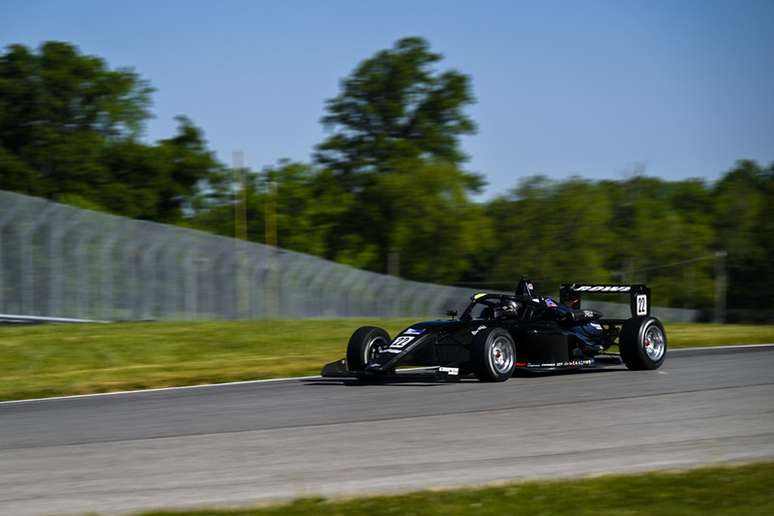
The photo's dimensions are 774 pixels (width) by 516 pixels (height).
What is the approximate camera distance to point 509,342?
46.1 feet

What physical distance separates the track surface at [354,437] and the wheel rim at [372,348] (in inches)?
24.3

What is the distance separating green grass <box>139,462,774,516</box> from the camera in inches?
254

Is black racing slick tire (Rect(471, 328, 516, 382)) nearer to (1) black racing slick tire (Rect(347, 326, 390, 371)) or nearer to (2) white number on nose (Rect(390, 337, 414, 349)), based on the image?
(2) white number on nose (Rect(390, 337, 414, 349))

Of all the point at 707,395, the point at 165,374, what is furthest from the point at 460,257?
the point at 707,395

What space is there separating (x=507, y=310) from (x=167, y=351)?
816 cm

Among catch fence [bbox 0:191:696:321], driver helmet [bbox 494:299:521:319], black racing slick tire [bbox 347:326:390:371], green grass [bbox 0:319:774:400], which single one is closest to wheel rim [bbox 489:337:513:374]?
driver helmet [bbox 494:299:521:319]

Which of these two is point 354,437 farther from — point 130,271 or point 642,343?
point 130,271

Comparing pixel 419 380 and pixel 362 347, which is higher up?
pixel 362 347

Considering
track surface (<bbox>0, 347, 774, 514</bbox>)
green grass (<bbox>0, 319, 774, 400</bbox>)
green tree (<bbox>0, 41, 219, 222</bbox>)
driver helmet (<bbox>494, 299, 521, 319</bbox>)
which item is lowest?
track surface (<bbox>0, 347, 774, 514</bbox>)

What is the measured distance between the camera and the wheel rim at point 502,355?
13852mm

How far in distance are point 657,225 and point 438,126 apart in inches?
615

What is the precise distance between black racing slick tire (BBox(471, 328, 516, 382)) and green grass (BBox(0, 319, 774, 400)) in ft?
12.8

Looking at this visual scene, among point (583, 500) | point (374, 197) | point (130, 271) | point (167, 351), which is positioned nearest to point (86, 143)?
point (374, 197)

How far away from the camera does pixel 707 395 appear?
12.3 meters
